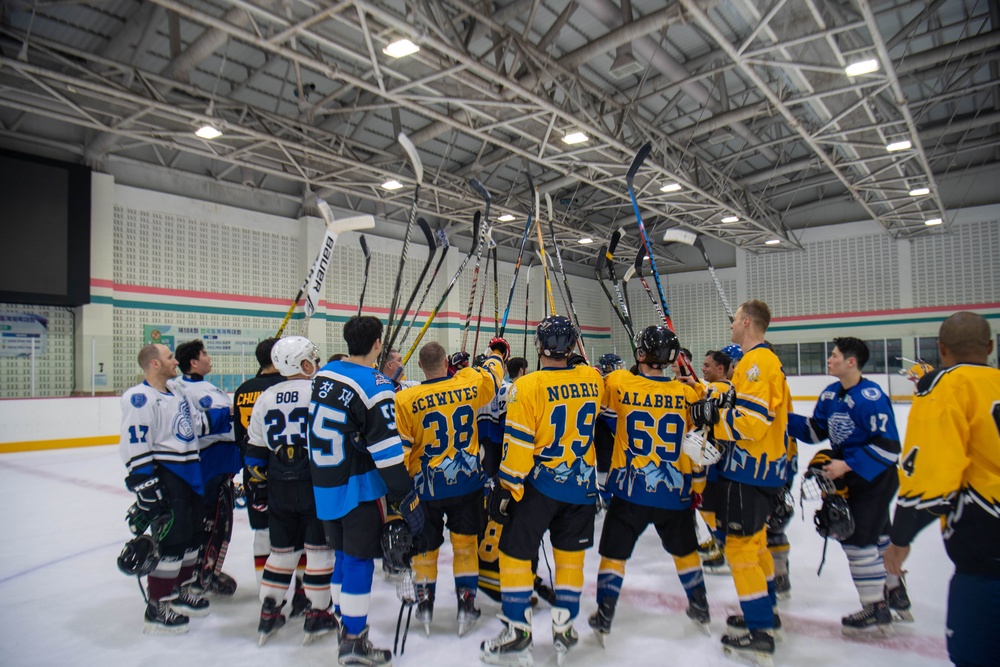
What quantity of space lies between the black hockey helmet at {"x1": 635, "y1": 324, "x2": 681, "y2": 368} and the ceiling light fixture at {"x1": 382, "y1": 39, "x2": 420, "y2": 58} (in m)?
5.60

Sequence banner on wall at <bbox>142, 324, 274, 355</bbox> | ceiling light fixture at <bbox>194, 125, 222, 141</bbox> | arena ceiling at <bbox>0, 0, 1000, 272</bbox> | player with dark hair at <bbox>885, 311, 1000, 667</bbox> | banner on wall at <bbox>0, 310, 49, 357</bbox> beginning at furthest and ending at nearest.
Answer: banner on wall at <bbox>142, 324, 274, 355</bbox>
banner on wall at <bbox>0, 310, 49, 357</bbox>
ceiling light fixture at <bbox>194, 125, 222, 141</bbox>
arena ceiling at <bbox>0, 0, 1000, 272</bbox>
player with dark hair at <bbox>885, 311, 1000, 667</bbox>

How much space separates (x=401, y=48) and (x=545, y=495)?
20.1 feet

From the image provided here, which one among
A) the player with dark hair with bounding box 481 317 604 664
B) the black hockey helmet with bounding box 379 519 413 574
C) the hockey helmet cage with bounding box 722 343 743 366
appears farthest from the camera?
the hockey helmet cage with bounding box 722 343 743 366

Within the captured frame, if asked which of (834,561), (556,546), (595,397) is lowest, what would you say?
(834,561)

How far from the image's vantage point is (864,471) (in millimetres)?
2826

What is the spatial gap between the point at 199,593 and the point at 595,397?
2531mm

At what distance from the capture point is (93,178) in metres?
10.4

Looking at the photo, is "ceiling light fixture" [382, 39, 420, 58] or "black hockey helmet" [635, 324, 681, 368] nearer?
"black hockey helmet" [635, 324, 681, 368]

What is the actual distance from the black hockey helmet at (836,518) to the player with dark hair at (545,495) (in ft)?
3.88

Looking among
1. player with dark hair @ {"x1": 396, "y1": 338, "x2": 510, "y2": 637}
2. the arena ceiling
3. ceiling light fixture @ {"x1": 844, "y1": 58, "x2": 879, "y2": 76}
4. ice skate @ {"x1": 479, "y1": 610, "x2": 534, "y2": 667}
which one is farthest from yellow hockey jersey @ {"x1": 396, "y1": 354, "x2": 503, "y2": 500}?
ceiling light fixture @ {"x1": 844, "y1": 58, "x2": 879, "y2": 76}

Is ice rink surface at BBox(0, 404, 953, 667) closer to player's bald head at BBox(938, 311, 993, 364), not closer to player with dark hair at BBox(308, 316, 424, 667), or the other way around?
player with dark hair at BBox(308, 316, 424, 667)

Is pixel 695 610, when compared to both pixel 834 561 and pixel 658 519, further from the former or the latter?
pixel 834 561

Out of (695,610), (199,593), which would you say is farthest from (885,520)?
(199,593)

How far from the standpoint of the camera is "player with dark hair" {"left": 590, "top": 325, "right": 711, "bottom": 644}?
267 cm
